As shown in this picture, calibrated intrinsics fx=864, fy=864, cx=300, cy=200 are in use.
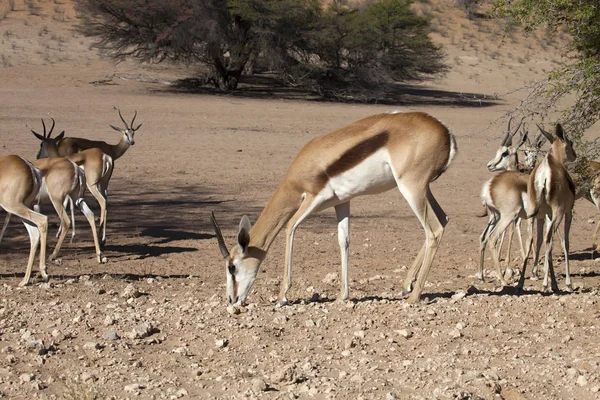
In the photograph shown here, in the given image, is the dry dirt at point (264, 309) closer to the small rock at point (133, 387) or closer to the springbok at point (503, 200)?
the small rock at point (133, 387)

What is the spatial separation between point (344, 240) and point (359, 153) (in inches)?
36.0

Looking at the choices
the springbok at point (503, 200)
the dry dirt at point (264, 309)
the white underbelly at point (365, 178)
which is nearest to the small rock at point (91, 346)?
the dry dirt at point (264, 309)

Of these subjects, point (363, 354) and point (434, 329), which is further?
point (434, 329)

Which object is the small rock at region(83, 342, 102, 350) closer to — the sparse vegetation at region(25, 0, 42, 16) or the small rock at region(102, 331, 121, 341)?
the small rock at region(102, 331, 121, 341)

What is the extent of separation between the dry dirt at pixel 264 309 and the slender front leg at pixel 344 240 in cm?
17

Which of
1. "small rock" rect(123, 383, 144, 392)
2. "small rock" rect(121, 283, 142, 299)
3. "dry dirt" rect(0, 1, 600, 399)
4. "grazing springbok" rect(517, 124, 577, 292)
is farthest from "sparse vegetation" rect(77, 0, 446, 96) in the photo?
"small rock" rect(123, 383, 144, 392)

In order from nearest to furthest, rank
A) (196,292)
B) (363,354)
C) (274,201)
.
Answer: (363,354), (274,201), (196,292)

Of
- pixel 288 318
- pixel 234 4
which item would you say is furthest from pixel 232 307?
pixel 234 4

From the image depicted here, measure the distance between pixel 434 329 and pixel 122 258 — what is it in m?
5.90

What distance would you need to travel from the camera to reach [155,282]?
977 cm

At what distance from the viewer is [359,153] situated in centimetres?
752

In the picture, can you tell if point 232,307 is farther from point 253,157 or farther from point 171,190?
point 253,157

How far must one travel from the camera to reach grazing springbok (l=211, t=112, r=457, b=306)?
750cm

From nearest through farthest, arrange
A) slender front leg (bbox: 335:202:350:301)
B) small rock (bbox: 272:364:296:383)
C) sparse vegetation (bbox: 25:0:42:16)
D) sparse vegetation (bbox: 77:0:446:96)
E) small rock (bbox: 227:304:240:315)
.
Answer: small rock (bbox: 272:364:296:383) < small rock (bbox: 227:304:240:315) < slender front leg (bbox: 335:202:350:301) < sparse vegetation (bbox: 77:0:446:96) < sparse vegetation (bbox: 25:0:42:16)
